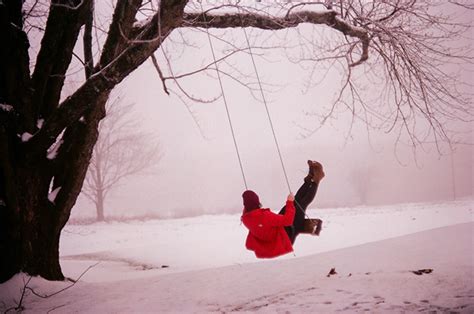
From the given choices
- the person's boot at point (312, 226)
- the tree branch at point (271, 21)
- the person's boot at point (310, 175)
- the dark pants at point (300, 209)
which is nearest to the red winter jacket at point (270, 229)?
the dark pants at point (300, 209)

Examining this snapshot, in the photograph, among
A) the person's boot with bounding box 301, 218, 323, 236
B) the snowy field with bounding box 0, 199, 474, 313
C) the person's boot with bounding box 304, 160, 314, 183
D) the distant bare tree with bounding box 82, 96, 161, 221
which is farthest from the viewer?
the distant bare tree with bounding box 82, 96, 161, 221

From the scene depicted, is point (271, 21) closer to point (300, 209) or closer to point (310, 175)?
point (310, 175)

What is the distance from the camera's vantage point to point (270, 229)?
14.1 feet

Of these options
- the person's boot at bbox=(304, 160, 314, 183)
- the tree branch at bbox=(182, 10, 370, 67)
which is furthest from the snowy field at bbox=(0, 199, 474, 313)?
the tree branch at bbox=(182, 10, 370, 67)

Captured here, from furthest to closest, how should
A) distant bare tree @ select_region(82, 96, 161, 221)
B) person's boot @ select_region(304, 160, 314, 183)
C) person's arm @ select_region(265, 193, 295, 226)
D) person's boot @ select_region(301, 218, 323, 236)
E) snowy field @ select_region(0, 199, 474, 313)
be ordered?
distant bare tree @ select_region(82, 96, 161, 221) → person's boot @ select_region(304, 160, 314, 183) → person's boot @ select_region(301, 218, 323, 236) → person's arm @ select_region(265, 193, 295, 226) → snowy field @ select_region(0, 199, 474, 313)

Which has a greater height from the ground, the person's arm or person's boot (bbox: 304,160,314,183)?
person's boot (bbox: 304,160,314,183)

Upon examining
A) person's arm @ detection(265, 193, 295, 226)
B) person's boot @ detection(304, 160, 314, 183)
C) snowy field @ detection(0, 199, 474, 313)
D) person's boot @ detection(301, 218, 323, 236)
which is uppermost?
person's boot @ detection(304, 160, 314, 183)

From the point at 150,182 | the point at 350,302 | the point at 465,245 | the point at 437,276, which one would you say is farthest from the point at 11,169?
the point at 150,182

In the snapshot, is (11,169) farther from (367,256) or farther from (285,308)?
(367,256)

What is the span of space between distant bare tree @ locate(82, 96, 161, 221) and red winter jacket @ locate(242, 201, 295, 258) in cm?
1764

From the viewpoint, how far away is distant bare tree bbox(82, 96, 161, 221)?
21.3 metres

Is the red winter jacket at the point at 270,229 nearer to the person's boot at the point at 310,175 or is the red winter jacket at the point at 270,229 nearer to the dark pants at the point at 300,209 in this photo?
the dark pants at the point at 300,209

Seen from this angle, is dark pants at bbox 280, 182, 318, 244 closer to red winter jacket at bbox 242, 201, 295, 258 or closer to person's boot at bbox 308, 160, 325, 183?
person's boot at bbox 308, 160, 325, 183

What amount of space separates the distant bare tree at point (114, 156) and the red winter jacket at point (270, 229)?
1764 cm
